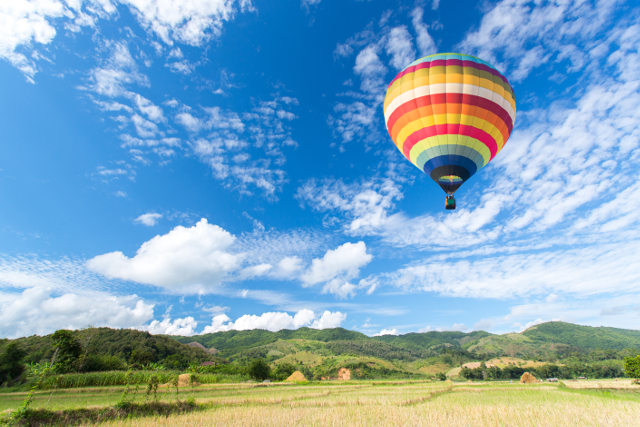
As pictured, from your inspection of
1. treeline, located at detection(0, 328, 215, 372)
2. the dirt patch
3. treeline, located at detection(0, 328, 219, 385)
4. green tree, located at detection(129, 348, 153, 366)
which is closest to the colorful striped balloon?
green tree, located at detection(129, 348, 153, 366)

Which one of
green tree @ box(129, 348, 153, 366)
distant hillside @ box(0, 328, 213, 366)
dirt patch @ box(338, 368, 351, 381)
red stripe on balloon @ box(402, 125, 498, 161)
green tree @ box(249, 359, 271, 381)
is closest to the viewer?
green tree @ box(129, 348, 153, 366)

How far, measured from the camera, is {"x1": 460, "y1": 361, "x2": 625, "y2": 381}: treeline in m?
92.2

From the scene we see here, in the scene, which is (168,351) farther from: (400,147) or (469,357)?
(469,357)

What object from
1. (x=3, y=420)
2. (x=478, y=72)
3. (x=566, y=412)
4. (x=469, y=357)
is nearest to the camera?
(x=3, y=420)

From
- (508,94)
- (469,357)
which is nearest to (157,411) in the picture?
(508,94)

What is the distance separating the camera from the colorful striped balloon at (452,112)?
1909cm

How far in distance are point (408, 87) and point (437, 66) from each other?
228 cm

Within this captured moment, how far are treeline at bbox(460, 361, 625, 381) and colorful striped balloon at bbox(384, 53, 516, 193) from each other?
109m

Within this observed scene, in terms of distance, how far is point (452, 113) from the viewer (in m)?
19.2

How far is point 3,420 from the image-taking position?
41.1 feet

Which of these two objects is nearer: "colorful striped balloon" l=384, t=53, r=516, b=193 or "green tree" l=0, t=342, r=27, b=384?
"colorful striped balloon" l=384, t=53, r=516, b=193

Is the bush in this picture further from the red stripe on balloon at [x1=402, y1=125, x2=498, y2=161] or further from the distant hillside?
the red stripe on balloon at [x1=402, y1=125, x2=498, y2=161]

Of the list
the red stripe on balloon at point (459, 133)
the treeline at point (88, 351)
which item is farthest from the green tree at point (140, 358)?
the red stripe on balloon at point (459, 133)

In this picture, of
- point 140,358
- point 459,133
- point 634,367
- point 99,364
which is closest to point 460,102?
point 459,133
